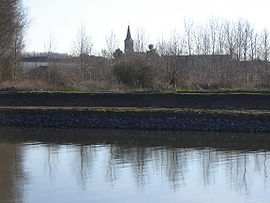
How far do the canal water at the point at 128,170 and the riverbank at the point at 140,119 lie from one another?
8.84 feet

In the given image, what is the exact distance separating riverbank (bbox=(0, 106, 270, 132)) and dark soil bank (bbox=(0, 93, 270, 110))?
3954 millimetres

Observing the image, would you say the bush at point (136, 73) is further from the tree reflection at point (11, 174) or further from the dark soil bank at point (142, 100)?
the tree reflection at point (11, 174)

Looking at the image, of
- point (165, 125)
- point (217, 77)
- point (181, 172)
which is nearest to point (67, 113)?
point (165, 125)

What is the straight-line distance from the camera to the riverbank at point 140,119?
20000 millimetres

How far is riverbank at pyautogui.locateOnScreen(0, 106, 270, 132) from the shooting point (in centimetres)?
2000

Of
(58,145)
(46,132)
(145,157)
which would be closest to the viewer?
(145,157)

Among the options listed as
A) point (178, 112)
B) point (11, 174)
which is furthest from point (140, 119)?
point (11, 174)

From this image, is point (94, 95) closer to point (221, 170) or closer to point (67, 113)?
point (67, 113)

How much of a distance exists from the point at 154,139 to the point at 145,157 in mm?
3839

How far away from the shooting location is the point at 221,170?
39.9 feet

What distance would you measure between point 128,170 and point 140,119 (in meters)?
8.77

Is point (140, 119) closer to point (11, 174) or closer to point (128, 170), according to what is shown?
point (128, 170)

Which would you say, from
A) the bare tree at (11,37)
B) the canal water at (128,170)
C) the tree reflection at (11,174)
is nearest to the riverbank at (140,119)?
the canal water at (128,170)

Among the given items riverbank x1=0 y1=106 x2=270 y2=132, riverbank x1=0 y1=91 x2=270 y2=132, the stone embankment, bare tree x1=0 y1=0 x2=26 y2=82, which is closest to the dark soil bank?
riverbank x1=0 y1=91 x2=270 y2=132
